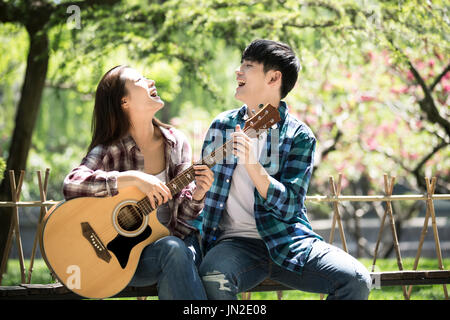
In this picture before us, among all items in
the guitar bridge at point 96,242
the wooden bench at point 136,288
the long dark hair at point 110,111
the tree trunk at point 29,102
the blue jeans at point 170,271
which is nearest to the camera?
the blue jeans at point 170,271

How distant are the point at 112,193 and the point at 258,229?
2.44 feet

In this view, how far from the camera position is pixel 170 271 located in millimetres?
2377

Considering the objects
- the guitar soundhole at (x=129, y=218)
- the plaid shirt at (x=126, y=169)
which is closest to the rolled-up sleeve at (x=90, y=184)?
the plaid shirt at (x=126, y=169)

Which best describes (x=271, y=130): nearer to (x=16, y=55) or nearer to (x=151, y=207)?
(x=151, y=207)

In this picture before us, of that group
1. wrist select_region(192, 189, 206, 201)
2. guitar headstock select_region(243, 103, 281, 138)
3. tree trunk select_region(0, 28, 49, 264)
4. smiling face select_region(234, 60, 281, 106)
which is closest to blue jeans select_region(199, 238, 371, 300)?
wrist select_region(192, 189, 206, 201)

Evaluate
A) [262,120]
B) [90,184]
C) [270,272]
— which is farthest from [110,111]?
[270,272]

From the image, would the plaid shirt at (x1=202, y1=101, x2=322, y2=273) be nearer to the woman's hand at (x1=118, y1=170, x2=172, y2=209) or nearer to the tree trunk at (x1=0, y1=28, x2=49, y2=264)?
the woman's hand at (x1=118, y1=170, x2=172, y2=209)

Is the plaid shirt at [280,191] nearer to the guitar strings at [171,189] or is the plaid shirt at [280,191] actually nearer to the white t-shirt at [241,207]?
the white t-shirt at [241,207]

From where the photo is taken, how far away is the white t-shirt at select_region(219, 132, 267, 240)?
2.74m

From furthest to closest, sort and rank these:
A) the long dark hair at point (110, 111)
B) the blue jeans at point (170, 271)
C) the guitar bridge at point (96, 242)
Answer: the long dark hair at point (110, 111), the guitar bridge at point (96, 242), the blue jeans at point (170, 271)

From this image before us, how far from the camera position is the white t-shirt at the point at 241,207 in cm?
274

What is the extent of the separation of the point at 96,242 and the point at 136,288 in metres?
0.34

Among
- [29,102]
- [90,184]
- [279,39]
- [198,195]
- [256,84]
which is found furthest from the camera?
[29,102]

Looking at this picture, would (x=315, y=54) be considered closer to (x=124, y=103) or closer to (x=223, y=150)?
(x=124, y=103)
